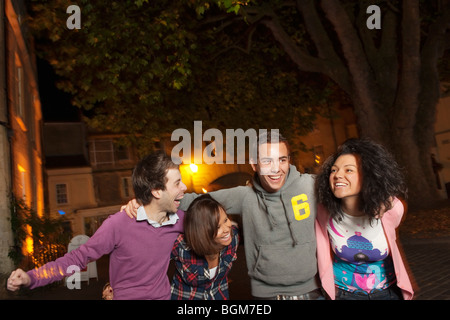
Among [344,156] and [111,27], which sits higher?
[111,27]

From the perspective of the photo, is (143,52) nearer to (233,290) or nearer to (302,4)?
(302,4)

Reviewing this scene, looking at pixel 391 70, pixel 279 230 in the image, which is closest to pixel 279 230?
pixel 279 230

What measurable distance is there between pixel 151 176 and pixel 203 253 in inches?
28.3

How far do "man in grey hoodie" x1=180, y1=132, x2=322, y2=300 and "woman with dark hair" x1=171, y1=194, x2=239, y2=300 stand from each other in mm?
232

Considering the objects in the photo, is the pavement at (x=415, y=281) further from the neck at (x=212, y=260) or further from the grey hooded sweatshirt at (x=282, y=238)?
the neck at (x=212, y=260)

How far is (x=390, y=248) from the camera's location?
9.17 feet

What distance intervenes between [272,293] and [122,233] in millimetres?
1219

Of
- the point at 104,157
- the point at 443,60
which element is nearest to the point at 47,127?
the point at 104,157

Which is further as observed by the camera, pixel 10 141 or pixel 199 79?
pixel 199 79

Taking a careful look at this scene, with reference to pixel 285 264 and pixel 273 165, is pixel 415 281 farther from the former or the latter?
pixel 273 165

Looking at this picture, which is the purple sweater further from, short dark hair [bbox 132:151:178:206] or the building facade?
the building facade

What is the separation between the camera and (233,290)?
24.0 ft

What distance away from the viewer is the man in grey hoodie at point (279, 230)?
2.87 metres

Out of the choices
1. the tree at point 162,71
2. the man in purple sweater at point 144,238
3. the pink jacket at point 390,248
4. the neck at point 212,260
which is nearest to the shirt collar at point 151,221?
the man in purple sweater at point 144,238
